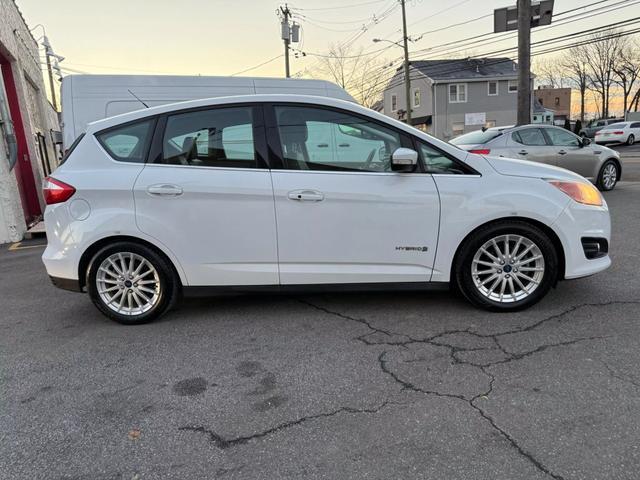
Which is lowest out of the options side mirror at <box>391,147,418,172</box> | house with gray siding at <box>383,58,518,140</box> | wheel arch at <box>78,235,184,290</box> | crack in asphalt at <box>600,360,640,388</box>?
crack in asphalt at <box>600,360,640,388</box>

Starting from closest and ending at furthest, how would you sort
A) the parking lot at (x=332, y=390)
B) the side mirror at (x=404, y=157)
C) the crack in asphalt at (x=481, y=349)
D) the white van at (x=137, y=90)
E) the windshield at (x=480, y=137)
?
the parking lot at (x=332, y=390), the crack in asphalt at (x=481, y=349), the side mirror at (x=404, y=157), the white van at (x=137, y=90), the windshield at (x=480, y=137)

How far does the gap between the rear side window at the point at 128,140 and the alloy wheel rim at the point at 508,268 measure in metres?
2.85

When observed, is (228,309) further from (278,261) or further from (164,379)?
(164,379)

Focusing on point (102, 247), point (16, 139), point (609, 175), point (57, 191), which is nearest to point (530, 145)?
point (609, 175)

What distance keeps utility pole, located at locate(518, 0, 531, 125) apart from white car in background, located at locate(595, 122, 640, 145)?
70.0 feet

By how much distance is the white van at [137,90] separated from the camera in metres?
7.82

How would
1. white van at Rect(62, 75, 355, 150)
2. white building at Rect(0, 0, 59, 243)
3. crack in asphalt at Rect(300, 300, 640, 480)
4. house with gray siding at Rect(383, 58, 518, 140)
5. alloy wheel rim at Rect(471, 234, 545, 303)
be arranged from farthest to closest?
house with gray siding at Rect(383, 58, 518, 140), white building at Rect(0, 0, 59, 243), white van at Rect(62, 75, 355, 150), alloy wheel rim at Rect(471, 234, 545, 303), crack in asphalt at Rect(300, 300, 640, 480)

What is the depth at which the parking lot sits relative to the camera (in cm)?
226

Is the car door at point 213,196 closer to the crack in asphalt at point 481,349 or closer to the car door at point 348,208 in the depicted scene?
the car door at point 348,208

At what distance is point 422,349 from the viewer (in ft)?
11.0

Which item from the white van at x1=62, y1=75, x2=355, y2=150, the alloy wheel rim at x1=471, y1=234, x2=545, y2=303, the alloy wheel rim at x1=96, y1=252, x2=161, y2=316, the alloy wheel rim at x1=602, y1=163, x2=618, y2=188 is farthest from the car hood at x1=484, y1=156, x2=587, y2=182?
the alloy wheel rim at x1=602, y1=163, x2=618, y2=188

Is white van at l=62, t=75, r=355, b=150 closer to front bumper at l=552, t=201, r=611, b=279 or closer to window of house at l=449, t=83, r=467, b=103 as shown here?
front bumper at l=552, t=201, r=611, b=279

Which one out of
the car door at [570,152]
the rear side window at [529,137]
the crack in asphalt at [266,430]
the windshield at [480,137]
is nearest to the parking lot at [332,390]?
the crack in asphalt at [266,430]

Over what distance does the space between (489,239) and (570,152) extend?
7.42 meters
